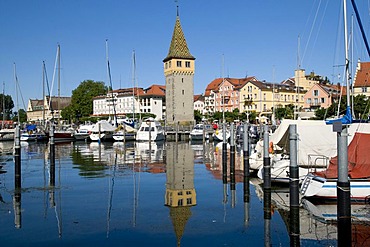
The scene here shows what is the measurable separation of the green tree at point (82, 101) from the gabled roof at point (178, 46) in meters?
41.2

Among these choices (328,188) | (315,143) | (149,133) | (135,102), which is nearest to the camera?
(328,188)

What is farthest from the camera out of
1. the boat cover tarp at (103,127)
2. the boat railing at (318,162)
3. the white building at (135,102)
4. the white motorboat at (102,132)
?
the white building at (135,102)

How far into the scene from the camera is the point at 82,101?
132875 mm

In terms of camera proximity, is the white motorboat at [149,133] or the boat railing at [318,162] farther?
the white motorboat at [149,133]

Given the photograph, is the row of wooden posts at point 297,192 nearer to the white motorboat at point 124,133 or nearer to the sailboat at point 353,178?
the sailboat at point 353,178

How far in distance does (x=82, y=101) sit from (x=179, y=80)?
4600 cm

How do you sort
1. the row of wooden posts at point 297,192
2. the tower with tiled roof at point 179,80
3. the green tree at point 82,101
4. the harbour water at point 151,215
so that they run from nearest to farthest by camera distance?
the row of wooden posts at point 297,192
the harbour water at point 151,215
the tower with tiled roof at point 179,80
the green tree at point 82,101

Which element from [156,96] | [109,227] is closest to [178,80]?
[156,96]

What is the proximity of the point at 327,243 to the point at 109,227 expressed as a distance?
216 inches

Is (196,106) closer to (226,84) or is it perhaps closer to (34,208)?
(226,84)

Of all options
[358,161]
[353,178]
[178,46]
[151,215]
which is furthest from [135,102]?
[151,215]

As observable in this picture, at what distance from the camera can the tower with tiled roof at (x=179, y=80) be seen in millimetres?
97312

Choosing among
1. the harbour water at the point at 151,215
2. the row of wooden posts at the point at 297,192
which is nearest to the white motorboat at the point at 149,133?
the harbour water at the point at 151,215

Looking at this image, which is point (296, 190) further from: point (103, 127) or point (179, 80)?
point (179, 80)
